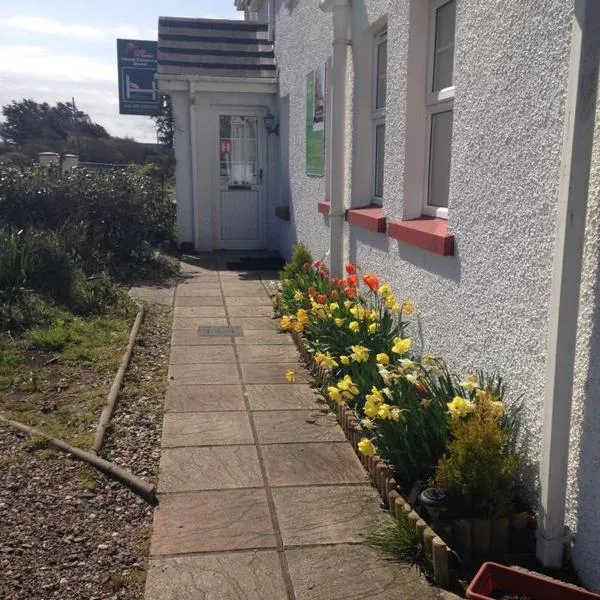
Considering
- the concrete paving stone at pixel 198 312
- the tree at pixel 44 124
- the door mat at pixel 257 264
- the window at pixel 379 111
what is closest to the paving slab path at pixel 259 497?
the concrete paving stone at pixel 198 312

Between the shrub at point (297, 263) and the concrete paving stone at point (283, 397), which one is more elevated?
the shrub at point (297, 263)

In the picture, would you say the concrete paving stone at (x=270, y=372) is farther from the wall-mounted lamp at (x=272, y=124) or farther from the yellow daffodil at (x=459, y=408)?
the wall-mounted lamp at (x=272, y=124)

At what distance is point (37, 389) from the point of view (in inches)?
211

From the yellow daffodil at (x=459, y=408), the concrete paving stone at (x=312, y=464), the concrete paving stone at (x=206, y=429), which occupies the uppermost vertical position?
the yellow daffodil at (x=459, y=408)

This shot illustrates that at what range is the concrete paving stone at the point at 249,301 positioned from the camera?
8.38 meters

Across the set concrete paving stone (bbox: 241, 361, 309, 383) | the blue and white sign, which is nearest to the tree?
the blue and white sign

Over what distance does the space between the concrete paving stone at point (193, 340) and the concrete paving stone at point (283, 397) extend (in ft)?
4.39

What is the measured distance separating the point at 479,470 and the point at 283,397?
236 centimetres

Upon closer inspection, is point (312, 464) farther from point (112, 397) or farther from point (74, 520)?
point (112, 397)

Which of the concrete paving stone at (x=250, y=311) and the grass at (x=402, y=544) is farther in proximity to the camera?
the concrete paving stone at (x=250, y=311)

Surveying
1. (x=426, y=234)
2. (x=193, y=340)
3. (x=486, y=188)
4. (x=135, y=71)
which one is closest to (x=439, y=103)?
(x=426, y=234)

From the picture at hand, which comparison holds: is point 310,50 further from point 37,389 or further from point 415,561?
point 415,561

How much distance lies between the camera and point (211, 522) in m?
3.40

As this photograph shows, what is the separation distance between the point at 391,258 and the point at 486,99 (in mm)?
1928
